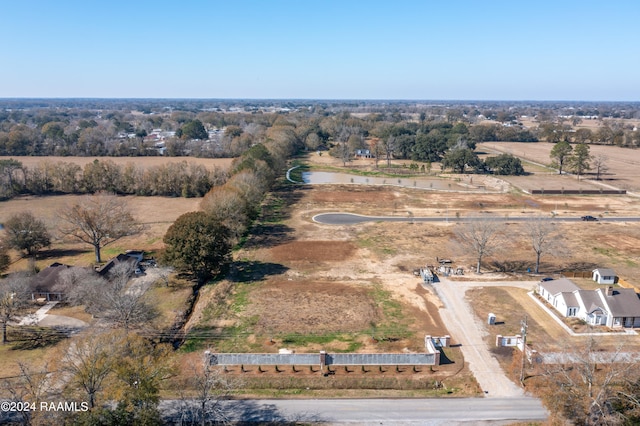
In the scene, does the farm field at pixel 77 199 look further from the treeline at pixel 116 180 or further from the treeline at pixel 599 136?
the treeline at pixel 599 136

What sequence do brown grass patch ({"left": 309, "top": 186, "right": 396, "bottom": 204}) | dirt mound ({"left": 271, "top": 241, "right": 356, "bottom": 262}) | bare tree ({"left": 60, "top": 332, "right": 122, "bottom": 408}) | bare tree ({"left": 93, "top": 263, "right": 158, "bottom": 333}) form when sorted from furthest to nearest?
brown grass patch ({"left": 309, "top": 186, "right": 396, "bottom": 204}) < dirt mound ({"left": 271, "top": 241, "right": 356, "bottom": 262}) < bare tree ({"left": 93, "top": 263, "right": 158, "bottom": 333}) < bare tree ({"left": 60, "top": 332, "right": 122, "bottom": 408})

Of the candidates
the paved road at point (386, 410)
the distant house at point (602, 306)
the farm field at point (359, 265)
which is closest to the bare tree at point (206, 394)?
the paved road at point (386, 410)

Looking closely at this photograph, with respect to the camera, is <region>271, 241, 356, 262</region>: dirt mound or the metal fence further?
<region>271, 241, 356, 262</region>: dirt mound

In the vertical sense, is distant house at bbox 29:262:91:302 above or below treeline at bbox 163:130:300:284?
below

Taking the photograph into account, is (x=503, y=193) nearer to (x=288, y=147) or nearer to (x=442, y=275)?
(x=442, y=275)

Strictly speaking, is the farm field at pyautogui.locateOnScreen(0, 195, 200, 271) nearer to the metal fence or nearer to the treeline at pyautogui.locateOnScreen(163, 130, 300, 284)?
the treeline at pyautogui.locateOnScreen(163, 130, 300, 284)

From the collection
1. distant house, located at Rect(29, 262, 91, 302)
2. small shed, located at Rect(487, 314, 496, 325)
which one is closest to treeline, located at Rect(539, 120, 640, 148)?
small shed, located at Rect(487, 314, 496, 325)

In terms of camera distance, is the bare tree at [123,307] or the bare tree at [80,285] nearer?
the bare tree at [123,307]
